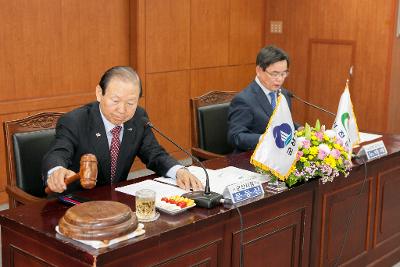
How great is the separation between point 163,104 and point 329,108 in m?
1.68

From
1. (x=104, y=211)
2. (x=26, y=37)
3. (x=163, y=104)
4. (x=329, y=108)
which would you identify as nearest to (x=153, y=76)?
(x=163, y=104)

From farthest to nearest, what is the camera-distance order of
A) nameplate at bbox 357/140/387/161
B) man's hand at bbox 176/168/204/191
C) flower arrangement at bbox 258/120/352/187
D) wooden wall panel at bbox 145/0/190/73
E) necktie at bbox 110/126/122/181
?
wooden wall panel at bbox 145/0/190/73 < nameplate at bbox 357/140/387/161 < necktie at bbox 110/126/122/181 < flower arrangement at bbox 258/120/352/187 < man's hand at bbox 176/168/204/191

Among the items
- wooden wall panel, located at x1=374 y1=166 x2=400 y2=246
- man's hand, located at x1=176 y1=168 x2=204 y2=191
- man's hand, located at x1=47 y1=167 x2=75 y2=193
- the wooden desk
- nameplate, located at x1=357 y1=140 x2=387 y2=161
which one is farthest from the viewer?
wooden wall panel, located at x1=374 y1=166 x2=400 y2=246

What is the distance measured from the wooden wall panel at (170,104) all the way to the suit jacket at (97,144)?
265 cm

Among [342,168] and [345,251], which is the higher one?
[342,168]

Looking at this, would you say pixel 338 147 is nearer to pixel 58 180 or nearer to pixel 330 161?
pixel 330 161

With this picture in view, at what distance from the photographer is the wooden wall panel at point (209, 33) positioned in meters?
5.80

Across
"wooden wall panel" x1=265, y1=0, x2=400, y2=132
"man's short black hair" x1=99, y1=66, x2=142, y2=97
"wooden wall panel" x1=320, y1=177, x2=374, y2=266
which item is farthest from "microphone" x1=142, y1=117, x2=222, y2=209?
"wooden wall panel" x1=265, y1=0, x2=400, y2=132

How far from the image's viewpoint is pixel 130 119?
284cm

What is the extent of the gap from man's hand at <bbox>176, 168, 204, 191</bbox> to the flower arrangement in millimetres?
334

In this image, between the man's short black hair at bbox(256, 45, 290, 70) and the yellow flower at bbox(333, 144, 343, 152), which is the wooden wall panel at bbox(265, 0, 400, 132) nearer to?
the man's short black hair at bbox(256, 45, 290, 70)

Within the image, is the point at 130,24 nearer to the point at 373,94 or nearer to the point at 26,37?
the point at 26,37

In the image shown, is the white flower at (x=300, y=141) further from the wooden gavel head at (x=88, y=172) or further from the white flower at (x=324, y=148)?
the wooden gavel head at (x=88, y=172)

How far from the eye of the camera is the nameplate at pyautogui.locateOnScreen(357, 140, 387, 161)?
3.17m
